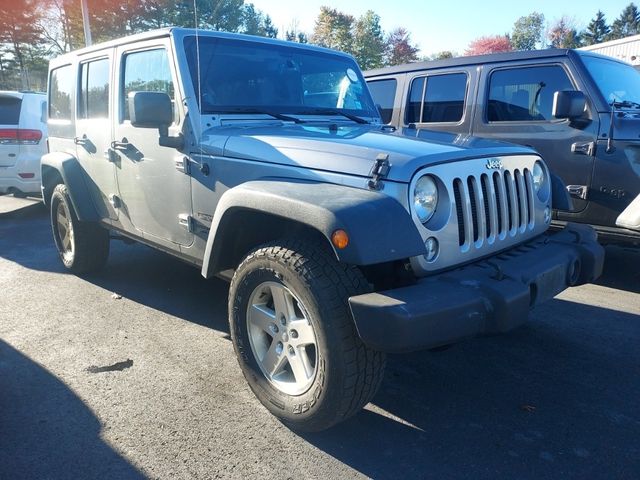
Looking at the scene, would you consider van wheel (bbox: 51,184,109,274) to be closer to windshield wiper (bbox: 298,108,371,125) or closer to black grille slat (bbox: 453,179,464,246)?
windshield wiper (bbox: 298,108,371,125)

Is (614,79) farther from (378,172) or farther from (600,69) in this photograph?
(378,172)

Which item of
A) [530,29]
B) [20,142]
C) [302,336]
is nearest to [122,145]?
[302,336]

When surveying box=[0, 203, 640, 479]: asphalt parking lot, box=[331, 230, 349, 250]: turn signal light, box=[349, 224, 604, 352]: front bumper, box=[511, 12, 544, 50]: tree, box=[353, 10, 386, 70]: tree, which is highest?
box=[511, 12, 544, 50]: tree

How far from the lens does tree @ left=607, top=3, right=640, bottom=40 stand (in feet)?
224

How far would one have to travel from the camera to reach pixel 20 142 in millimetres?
8305

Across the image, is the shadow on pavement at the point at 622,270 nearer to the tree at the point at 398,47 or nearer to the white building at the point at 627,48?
the white building at the point at 627,48

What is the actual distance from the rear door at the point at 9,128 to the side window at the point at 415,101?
6019 mm

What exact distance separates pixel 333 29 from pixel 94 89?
127 feet

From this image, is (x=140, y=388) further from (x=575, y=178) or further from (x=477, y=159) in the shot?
(x=575, y=178)

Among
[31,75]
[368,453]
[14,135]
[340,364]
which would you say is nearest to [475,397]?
[368,453]

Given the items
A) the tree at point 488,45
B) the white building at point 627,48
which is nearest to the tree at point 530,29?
the tree at point 488,45

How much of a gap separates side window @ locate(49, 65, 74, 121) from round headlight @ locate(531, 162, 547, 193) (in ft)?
13.3

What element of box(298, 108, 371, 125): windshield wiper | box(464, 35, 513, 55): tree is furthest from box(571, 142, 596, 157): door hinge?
box(464, 35, 513, 55): tree

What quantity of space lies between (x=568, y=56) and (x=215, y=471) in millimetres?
4753
